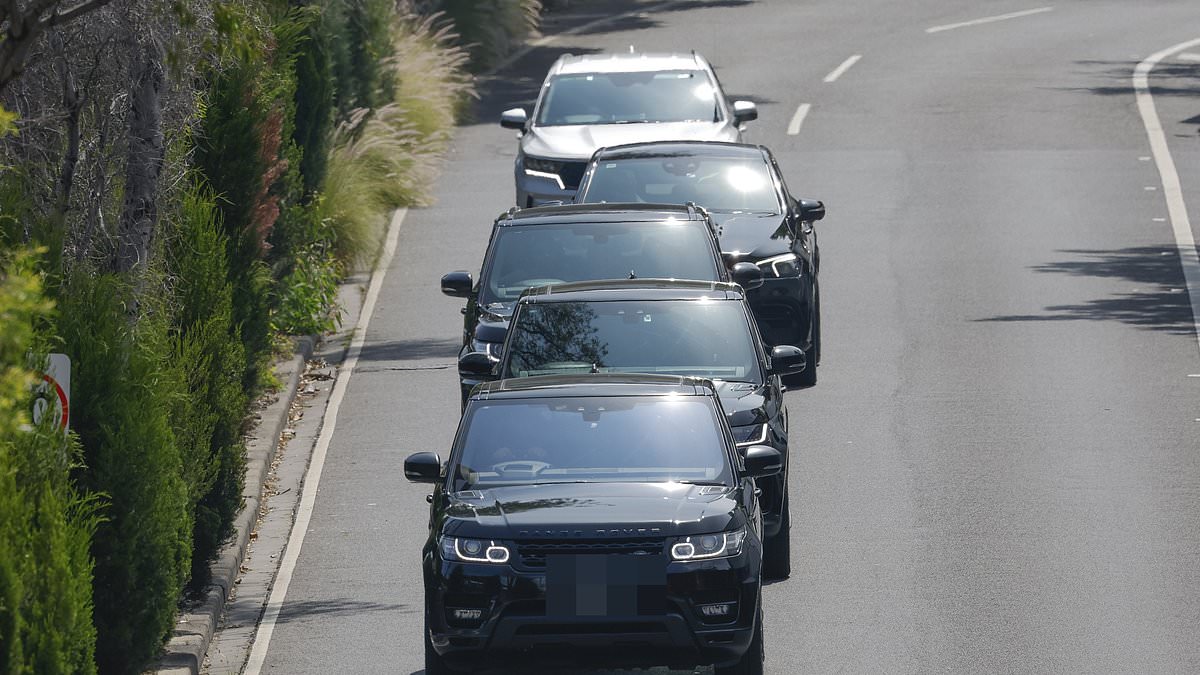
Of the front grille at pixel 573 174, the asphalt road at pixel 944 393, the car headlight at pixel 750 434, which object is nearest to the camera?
the asphalt road at pixel 944 393

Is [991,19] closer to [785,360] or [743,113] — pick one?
[743,113]

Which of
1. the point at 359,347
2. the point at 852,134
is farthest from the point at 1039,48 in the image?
the point at 359,347

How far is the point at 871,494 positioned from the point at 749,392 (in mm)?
2409

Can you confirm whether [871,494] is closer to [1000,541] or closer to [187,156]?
[1000,541]

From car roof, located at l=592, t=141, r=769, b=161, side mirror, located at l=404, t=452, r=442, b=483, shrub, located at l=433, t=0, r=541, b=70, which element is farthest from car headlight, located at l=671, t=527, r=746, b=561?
shrub, located at l=433, t=0, r=541, b=70

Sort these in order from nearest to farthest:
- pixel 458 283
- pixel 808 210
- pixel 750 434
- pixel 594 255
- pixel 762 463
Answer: pixel 762 463, pixel 750 434, pixel 458 283, pixel 594 255, pixel 808 210

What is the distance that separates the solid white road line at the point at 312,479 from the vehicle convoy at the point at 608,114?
80.0 inches

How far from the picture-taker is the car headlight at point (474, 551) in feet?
31.1

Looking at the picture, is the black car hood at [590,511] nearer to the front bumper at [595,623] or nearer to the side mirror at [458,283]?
the front bumper at [595,623]

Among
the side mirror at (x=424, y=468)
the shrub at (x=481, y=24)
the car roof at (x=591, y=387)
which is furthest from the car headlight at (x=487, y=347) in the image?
the shrub at (x=481, y=24)

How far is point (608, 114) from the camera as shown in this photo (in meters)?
Result: 23.7

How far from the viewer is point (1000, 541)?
13180mm

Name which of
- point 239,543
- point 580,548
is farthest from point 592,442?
point 239,543

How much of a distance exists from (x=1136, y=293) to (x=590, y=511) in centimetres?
1308
